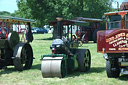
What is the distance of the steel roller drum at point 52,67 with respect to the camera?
9.33 metres

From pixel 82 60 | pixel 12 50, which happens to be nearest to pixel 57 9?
pixel 12 50

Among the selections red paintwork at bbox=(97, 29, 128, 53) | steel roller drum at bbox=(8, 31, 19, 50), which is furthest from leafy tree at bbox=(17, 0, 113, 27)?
red paintwork at bbox=(97, 29, 128, 53)

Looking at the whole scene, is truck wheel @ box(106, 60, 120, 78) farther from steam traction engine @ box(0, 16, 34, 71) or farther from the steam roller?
steam traction engine @ box(0, 16, 34, 71)

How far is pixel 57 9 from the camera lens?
33750 millimetres

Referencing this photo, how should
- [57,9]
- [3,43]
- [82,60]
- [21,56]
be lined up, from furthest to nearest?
[57,9]
[21,56]
[3,43]
[82,60]

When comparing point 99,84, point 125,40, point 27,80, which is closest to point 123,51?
point 125,40

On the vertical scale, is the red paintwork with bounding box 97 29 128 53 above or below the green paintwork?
above

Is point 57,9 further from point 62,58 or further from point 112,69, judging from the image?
point 112,69

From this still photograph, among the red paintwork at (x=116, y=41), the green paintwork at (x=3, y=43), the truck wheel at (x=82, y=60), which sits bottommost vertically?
the truck wheel at (x=82, y=60)

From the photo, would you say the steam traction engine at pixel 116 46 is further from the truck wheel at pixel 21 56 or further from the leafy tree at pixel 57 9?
the leafy tree at pixel 57 9

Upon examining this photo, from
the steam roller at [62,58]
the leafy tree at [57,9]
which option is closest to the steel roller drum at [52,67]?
the steam roller at [62,58]

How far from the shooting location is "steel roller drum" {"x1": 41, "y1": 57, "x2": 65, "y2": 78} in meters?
9.33

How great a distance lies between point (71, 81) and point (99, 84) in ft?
3.15

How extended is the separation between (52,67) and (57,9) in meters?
24.8
